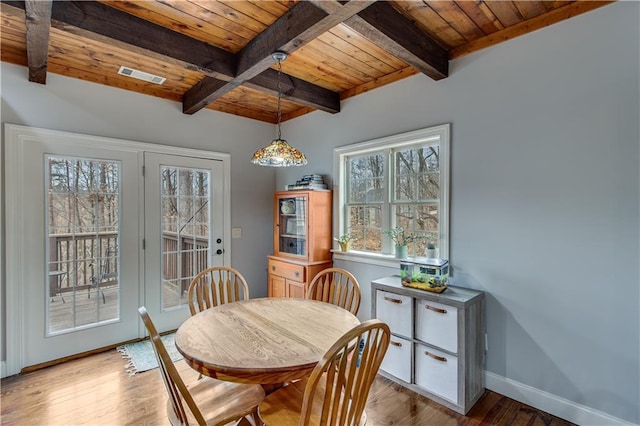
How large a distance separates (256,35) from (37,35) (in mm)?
1383

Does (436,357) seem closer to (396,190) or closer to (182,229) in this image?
(396,190)

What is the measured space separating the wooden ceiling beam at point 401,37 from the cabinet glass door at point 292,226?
5.75ft

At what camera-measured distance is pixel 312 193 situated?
11.0 feet

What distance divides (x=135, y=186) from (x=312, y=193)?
6.06ft

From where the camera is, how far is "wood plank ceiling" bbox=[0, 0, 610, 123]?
6.11ft

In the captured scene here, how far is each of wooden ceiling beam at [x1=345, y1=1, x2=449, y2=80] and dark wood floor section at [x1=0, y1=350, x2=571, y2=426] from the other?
2518 mm

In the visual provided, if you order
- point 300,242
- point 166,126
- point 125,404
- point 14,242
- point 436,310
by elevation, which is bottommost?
point 125,404

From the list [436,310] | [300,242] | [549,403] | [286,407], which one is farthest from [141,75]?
[549,403]

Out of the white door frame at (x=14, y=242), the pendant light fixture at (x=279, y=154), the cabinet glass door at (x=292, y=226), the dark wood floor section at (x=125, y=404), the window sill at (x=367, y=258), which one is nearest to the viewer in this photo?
the dark wood floor section at (x=125, y=404)

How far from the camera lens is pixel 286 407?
4.89ft

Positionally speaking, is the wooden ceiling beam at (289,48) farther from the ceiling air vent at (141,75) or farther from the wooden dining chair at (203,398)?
the wooden dining chair at (203,398)

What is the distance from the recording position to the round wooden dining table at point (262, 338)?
4.36 ft

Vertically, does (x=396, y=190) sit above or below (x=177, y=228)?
above

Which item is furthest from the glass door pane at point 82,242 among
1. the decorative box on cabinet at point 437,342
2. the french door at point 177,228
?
the decorative box on cabinet at point 437,342
